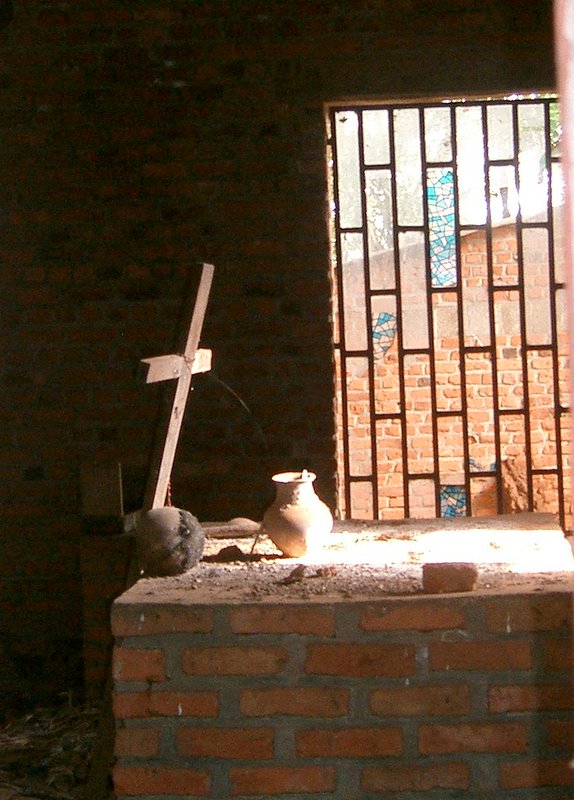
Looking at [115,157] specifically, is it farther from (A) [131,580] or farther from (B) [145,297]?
(A) [131,580]

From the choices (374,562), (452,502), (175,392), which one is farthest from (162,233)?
(452,502)

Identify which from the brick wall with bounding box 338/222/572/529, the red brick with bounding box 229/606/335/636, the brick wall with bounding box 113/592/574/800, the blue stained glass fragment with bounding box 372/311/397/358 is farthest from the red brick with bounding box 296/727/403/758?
the blue stained glass fragment with bounding box 372/311/397/358

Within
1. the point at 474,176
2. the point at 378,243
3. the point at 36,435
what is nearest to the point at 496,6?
the point at 36,435

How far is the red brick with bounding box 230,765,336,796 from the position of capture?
2.60 metres

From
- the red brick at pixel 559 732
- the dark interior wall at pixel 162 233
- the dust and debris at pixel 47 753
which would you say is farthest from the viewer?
the dark interior wall at pixel 162 233

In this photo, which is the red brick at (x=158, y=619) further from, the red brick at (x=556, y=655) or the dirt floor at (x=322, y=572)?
the red brick at (x=556, y=655)

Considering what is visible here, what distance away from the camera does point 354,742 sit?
2.59 metres

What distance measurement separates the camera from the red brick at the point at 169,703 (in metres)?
2.62

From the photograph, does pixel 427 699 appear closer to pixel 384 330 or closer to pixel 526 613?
pixel 526 613

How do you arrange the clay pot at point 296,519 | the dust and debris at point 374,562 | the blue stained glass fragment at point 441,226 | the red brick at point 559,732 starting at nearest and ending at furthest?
the red brick at point 559,732
the dust and debris at point 374,562
the clay pot at point 296,519
the blue stained glass fragment at point 441,226

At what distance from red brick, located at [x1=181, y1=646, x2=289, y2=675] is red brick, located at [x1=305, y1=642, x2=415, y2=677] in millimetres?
89

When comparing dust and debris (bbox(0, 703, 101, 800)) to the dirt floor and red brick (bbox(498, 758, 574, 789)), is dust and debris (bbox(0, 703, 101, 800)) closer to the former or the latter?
the dirt floor

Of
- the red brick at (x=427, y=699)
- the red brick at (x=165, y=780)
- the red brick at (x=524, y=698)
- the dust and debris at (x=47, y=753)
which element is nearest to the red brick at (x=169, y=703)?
the red brick at (x=165, y=780)

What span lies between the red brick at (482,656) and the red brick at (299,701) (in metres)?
0.24
